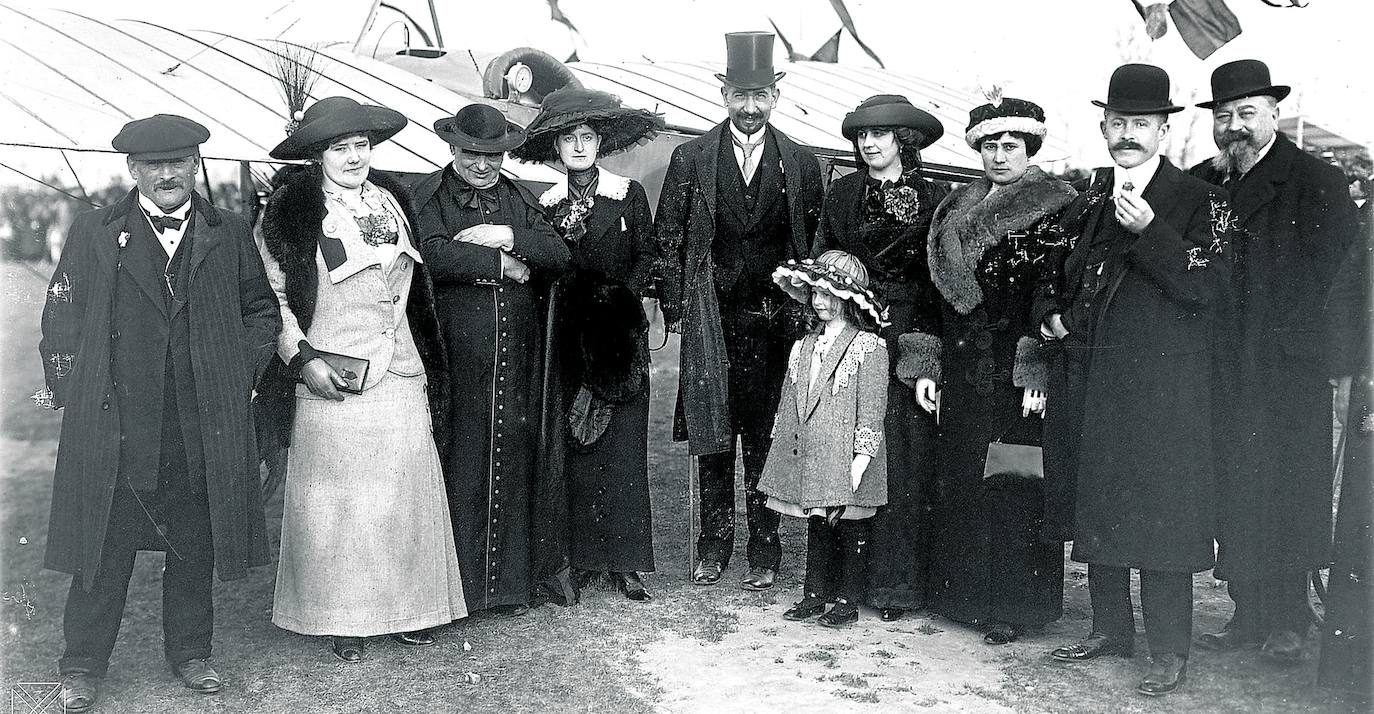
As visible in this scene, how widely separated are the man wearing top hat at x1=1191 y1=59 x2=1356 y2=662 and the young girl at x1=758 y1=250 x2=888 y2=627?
1267mm

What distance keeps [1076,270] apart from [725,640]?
75.1 inches

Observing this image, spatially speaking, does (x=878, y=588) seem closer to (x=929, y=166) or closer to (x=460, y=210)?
(x=460, y=210)

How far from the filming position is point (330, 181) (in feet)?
13.8

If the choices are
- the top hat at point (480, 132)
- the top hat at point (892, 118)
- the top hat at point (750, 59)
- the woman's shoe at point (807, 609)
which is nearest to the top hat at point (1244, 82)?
the top hat at point (892, 118)

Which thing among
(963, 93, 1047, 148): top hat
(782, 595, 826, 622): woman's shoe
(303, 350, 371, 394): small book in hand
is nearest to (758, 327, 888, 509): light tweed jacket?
(782, 595, 826, 622): woman's shoe

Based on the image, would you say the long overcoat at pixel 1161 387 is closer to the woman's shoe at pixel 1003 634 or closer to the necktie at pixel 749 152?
the woman's shoe at pixel 1003 634

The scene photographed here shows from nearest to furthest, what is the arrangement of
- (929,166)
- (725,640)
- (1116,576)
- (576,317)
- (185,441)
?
1. (185,441)
2. (1116,576)
3. (725,640)
4. (576,317)
5. (929,166)

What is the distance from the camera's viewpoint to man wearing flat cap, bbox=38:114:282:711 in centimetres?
375

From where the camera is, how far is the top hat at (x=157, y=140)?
376cm

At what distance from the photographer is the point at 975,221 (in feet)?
14.2

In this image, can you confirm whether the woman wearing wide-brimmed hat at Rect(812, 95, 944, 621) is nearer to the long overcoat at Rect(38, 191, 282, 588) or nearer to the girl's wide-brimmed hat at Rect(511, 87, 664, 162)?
the girl's wide-brimmed hat at Rect(511, 87, 664, 162)

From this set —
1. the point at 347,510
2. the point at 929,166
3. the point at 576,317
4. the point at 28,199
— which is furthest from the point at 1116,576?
the point at 929,166

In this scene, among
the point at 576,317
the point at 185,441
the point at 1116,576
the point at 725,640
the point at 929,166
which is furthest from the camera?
the point at 929,166

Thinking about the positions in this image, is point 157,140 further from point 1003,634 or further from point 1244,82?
point 1244,82
